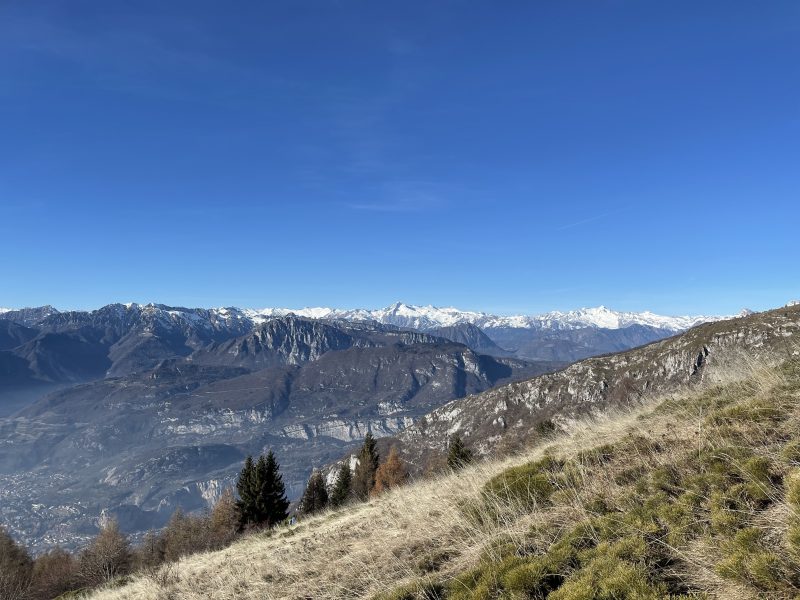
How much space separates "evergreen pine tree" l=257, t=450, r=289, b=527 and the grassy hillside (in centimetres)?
6170

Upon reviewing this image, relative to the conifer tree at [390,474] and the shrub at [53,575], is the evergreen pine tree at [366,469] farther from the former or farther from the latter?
the shrub at [53,575]

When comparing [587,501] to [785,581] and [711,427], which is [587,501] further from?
[785,581]

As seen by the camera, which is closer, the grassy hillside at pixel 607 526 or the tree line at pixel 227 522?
the grassy hillside at pixel 607 526

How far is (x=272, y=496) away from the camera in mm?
73000

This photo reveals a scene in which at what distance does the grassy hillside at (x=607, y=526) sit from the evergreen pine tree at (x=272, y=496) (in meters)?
61.7

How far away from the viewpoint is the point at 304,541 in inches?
660

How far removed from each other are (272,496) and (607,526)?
246 feet

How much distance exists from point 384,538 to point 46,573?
3560 inches

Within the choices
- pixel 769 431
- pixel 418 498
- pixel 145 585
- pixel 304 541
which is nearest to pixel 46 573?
pixel 145 585

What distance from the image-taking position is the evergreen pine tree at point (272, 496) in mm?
71562

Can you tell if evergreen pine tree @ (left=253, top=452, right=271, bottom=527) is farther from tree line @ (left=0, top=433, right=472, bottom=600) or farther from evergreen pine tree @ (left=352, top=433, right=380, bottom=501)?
evergreen pine tree @ (left=352, top=433, right=380, bottom=501)

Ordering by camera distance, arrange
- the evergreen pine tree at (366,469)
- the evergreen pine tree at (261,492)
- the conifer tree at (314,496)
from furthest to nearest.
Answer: the evergreen pine tree at (366,469)
the conifer tree at (314,496)
the evergreen pine tree at (261,492)

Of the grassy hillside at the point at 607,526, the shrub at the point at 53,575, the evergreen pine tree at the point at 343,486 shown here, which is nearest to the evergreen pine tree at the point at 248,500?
the evergreen pine tree at the point at 343,486

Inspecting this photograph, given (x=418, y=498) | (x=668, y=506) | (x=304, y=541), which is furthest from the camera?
(x=304, y=541)
